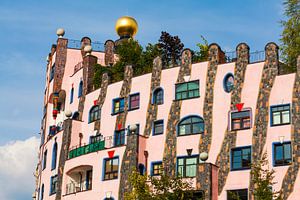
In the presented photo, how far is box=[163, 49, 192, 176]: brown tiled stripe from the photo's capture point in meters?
34.3

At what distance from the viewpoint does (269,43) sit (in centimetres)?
3319

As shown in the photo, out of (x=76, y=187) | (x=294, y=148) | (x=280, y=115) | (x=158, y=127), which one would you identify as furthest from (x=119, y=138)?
(x=294, y=148)

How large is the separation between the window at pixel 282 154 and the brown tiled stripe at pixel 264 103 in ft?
2.35

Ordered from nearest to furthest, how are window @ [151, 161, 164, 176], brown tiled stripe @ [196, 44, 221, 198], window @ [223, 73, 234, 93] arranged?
brown tiled stripe @ [196, 44, 221, 198]
window @ [223, 73, 234, 93]
window @ [151, 161, 164, 176]

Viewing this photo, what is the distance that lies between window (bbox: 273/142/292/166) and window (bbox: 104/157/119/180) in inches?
345

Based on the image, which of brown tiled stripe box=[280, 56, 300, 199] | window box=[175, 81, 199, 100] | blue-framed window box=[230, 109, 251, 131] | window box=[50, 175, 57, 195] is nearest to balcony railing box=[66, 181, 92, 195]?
window box=[50, 175, 57, 195]

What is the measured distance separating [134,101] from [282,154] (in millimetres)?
9725

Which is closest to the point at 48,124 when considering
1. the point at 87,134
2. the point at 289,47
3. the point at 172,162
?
the point at 87,134

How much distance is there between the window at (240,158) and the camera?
1262 inches

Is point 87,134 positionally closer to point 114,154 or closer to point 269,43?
point 114,154

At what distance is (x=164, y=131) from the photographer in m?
35.4

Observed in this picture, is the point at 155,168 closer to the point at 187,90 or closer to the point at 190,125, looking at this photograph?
the point at 190,125

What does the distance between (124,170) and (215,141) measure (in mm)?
5132

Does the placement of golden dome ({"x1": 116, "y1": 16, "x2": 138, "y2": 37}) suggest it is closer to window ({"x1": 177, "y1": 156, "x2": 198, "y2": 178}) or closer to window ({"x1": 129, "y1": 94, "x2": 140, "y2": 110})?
window ({"x1": 129, "y1": 94, "x2": 140, "y2": 110})
